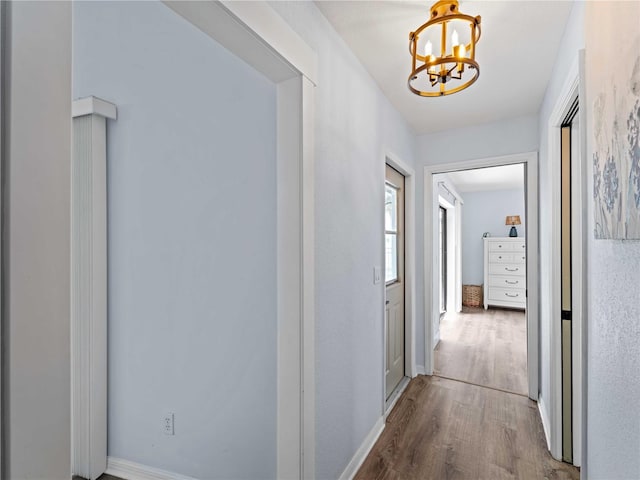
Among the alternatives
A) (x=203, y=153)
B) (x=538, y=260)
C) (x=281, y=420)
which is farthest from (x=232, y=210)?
(x=538, y=260)

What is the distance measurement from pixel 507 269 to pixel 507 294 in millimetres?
485

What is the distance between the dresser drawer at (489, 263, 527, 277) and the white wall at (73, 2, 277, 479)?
6.34m

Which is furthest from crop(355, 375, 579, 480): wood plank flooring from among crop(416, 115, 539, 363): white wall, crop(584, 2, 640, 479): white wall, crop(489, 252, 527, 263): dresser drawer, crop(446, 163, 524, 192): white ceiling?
crop(489, 252, 527, 263): dresser drawer

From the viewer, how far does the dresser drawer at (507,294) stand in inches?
255

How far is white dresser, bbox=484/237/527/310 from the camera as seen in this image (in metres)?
6.51

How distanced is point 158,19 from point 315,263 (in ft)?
5.30

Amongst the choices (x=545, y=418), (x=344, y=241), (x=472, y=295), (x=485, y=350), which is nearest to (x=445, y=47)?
(x=344, y=241)

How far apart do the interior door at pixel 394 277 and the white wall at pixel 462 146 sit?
0.75 feet

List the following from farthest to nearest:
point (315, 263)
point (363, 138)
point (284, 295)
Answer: point (363, 138) → point (315, 263) → point (284, 295)

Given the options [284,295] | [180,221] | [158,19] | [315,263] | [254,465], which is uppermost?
[158,19]

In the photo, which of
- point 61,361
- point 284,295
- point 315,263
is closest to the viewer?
point 61,361

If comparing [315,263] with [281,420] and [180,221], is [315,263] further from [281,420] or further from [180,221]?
[180,221]

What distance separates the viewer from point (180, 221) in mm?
1816

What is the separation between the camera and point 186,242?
70.9 inches
